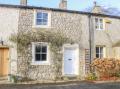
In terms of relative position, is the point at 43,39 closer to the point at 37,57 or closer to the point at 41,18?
the point at 37,57

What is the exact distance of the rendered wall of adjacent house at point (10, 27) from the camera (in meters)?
19.8

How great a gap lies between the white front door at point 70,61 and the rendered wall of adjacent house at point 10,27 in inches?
160

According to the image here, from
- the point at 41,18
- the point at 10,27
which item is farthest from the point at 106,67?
the point at 10,27

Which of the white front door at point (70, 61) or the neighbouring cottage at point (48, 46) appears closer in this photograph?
the neighbouring cottage at point (48, 46)

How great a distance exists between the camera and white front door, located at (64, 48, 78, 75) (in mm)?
21359

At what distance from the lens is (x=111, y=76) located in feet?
71.2

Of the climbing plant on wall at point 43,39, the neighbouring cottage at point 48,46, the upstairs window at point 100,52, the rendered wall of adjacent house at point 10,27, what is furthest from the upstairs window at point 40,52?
the upstairs window at point 100,52

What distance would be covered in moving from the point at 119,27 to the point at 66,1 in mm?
5330

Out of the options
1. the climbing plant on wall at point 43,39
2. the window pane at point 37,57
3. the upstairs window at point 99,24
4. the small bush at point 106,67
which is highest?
the upstairs window at point 99,24

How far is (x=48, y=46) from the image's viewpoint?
20781mm

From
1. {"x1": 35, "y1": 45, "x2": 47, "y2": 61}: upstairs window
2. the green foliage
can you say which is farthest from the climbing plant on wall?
the green foliage

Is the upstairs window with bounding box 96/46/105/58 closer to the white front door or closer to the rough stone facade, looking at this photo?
the rough stone facade

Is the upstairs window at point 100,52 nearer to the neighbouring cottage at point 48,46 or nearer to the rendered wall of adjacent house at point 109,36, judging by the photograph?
the neighbouring cottage at point 48,46

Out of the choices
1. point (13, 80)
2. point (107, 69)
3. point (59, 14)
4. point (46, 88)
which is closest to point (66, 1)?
point (59, 14)
